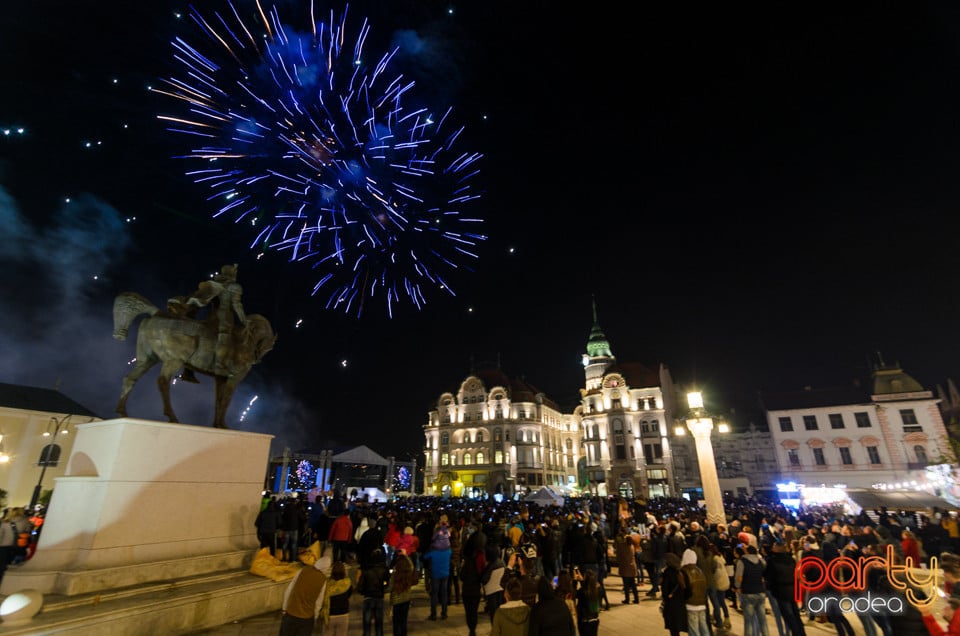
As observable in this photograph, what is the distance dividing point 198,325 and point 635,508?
17.6 metres

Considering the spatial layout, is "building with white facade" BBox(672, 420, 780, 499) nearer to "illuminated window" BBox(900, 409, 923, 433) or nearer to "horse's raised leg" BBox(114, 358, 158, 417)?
"illuminated window" BBox(900, 409, 923, 433)

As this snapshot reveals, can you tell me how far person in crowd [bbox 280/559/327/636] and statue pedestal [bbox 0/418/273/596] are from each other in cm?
362

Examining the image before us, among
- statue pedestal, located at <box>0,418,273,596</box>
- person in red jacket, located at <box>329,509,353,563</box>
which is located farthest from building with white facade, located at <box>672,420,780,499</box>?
statue pedestal, located at <box>0,418,273,596</box>

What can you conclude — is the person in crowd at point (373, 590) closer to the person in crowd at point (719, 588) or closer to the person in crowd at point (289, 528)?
the person in crowd at point (289, 528)

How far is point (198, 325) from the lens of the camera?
9.05 meters

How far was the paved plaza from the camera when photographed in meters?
6.83

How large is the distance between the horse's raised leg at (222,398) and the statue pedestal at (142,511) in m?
0.89

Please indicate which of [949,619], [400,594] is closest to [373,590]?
[400,594]

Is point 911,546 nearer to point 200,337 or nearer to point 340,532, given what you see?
point 340,532

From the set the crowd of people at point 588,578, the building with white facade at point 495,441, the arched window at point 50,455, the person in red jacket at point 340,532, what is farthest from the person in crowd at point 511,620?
the building with white facade at point 495,441

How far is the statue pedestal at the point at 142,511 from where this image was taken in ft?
21.5

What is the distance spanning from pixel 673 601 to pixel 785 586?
2.19 meters

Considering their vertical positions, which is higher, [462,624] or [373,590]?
[373,590]

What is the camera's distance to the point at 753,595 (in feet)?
23.6
